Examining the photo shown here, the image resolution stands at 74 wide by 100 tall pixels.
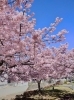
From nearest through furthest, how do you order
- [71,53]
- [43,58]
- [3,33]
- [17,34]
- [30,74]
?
[3,33] < [17,34] < [43,58] < [30,74] < [71,53]

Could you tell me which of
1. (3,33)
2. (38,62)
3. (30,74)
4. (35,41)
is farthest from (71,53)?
(3,33)

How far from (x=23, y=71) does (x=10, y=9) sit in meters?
4.85

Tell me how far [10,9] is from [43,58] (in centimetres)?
410

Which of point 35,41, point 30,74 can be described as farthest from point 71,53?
point 35,41

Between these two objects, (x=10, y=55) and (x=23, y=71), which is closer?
(x=10, y=55)

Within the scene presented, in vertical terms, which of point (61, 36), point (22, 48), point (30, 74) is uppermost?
point (61, 36)

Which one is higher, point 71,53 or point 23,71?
point 71,53

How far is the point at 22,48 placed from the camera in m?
8.84

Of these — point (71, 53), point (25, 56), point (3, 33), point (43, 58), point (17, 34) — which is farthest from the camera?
point (71, 53)

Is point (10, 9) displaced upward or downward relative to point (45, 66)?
upward

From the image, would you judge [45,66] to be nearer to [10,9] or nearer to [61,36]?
[61,36]

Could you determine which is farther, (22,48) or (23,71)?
(23,71)

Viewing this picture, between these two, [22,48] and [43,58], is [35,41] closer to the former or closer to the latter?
[22,48]

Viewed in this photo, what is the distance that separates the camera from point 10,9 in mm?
7453
